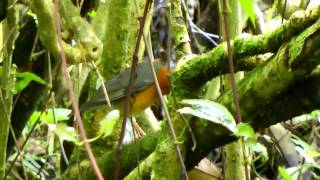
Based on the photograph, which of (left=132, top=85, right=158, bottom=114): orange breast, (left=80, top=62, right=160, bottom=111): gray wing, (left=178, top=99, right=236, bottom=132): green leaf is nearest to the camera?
(left=178, top=99, right=236, bottom=132): green leaf

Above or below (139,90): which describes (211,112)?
above

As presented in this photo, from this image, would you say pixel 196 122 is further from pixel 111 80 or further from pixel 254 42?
pixel 111 80

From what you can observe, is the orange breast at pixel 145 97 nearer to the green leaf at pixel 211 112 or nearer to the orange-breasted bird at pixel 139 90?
the orange-breasted bird at pixel 139 90

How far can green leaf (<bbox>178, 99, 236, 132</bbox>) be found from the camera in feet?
4.11

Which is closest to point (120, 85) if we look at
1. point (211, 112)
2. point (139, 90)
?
point (139, 90)

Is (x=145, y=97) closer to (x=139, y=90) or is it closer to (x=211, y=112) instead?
(x=139, y=90)

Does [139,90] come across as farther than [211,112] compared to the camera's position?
Yes

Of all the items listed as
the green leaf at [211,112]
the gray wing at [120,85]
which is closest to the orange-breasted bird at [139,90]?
the gray wing at [120,85]

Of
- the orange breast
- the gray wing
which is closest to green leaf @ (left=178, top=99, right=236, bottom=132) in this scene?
the gray wing

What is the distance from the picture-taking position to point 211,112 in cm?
127

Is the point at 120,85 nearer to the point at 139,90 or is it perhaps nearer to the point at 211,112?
the point at 139,90

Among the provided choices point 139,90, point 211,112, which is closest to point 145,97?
point 139,90

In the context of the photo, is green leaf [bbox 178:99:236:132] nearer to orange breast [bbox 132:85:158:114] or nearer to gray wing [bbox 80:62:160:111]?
gray wing [bbox 80:62:160:111]

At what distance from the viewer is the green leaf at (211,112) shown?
49.3 inches
